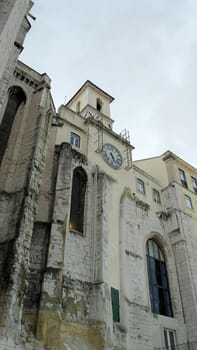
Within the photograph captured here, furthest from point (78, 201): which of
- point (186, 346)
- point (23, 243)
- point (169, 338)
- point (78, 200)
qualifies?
point (186, 346)

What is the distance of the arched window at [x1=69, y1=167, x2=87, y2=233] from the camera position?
15.3 metres

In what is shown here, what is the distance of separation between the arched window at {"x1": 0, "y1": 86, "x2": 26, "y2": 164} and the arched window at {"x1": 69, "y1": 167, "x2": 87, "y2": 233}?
455cm

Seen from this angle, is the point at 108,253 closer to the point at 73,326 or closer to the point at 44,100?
the point at 73,326

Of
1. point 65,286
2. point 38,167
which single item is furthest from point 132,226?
point 38,167

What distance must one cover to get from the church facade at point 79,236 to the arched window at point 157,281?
75mm

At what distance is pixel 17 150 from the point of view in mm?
13789

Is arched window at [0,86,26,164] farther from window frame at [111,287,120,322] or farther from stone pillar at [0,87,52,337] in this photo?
A: window frame at [111,287,120,322]

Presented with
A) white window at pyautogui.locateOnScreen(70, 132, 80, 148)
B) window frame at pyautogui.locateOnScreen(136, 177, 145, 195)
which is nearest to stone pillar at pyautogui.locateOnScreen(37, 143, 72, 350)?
white window at pyautogui.locateOnScreen(70, 132, 80, 148)

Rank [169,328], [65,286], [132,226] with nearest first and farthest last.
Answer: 1. [65,286]
2. [169,328]
3. [132,226]

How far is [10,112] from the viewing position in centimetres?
1480

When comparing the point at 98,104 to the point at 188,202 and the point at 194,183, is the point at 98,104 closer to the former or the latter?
the point at 194,183

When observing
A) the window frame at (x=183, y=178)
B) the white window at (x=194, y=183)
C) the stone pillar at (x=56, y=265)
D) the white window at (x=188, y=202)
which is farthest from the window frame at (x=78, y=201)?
the white window at (x=194, y=183)

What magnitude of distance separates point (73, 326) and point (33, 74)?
12686 mm

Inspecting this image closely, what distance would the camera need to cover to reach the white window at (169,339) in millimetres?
15788
